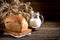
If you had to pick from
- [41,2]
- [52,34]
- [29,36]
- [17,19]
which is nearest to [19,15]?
[17,19]

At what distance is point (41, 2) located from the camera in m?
1.90

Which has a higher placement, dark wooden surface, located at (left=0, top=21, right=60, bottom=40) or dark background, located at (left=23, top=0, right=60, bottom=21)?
dark background, located at (left=23, top=0, right=60, bottom=21)

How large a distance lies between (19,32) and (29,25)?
6.5 inches

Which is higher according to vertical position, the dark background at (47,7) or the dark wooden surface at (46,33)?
the dark background at (47,7)

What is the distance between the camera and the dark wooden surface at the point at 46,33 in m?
1.42

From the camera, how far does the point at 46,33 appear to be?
1.51m

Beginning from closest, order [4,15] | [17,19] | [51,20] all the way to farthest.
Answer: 1. [17,19]
2. [4,15]
3. [51,20]

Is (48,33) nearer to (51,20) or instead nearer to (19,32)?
(19,32)

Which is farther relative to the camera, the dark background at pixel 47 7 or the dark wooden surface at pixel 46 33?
the dark background at pixel 47 7

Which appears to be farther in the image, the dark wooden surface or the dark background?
the dark background

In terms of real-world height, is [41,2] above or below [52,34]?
above

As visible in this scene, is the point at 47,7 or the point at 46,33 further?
the point at 47,7

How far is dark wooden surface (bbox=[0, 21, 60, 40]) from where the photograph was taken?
1.42 meters

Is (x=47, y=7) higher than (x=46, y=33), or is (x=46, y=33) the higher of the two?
(x=47, y=7)
